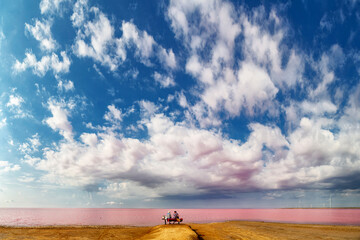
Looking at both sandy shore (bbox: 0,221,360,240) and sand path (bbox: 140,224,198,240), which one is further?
sandy shore (bbox: 0,221,360,240)

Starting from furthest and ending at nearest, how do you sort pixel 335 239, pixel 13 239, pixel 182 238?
pixel 335 239
pixel 13 239
pixel 182 238

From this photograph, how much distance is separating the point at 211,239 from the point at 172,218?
15.7m

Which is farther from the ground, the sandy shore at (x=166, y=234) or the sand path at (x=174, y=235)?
the sand path at (x=174, y=235)

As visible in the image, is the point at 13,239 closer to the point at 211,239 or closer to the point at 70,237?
the point at 70,237

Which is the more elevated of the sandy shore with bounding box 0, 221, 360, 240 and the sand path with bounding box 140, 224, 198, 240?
the sand path with bounding box 140, 224, 198, 240

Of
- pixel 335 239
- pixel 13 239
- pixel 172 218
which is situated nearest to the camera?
pixel 13 239

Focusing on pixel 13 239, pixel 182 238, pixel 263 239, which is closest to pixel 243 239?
pixel 263 239

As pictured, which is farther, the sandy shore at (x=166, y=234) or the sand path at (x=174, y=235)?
the sandy shore at (x=166, y=234)

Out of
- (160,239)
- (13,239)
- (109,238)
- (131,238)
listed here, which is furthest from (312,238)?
(13,239)

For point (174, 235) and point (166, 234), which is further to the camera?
point (166, 234)

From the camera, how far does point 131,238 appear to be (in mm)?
30500

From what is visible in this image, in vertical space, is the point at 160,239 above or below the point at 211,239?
above

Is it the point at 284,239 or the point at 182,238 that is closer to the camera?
the point at 182,238

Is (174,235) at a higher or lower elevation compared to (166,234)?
higher
